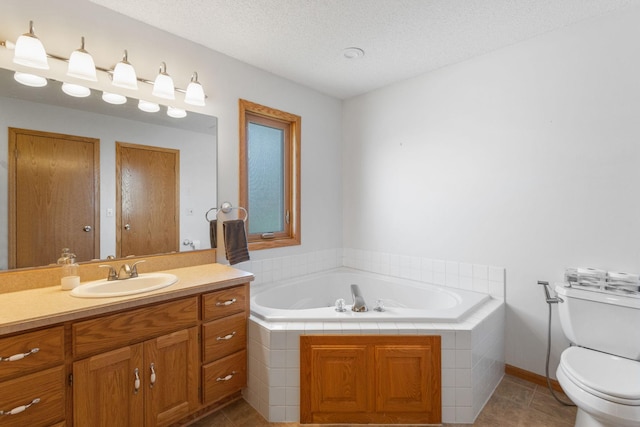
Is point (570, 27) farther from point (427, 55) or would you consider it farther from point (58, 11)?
point (58, 11)

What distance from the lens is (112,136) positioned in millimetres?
1853

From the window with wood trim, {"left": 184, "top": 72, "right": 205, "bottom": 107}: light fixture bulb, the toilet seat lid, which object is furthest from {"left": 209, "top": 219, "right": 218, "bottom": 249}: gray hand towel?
the toilet seat lid

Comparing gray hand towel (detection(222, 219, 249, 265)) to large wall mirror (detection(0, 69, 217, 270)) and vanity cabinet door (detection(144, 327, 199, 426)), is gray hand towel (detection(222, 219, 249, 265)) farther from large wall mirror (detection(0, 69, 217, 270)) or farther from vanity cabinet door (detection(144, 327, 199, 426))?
vanity cabinet door (detection(144, 327, 199, 426))

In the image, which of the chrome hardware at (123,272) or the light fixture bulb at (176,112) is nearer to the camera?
the chrome hardware at (123,272)

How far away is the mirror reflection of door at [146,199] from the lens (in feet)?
6.18

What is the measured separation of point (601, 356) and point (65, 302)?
2.73m

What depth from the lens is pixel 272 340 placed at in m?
1.79

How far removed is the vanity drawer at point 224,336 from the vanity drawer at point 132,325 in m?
0.13

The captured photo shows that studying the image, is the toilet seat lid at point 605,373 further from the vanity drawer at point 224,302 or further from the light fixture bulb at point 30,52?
the light fixture bulb at point 30,52

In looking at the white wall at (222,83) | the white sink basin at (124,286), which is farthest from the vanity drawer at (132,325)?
the white wall at (222,83)

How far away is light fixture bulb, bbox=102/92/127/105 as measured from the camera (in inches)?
72.3

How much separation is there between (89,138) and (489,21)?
2.54 m

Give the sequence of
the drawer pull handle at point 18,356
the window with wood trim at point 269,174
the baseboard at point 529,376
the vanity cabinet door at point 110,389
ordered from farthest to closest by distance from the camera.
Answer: the window with wood trim at point 269,174 → the baseboard at point 529,376 → the vanity cabinet door at point 110,389 → the drawer pull handle at point 18,356

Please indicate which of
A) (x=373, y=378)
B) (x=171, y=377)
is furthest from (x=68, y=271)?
(x=373, y=378)
